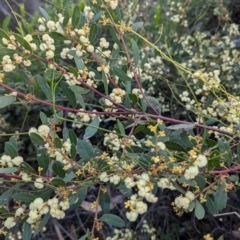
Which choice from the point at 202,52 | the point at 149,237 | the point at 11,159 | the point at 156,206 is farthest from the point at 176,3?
the point at 11,159

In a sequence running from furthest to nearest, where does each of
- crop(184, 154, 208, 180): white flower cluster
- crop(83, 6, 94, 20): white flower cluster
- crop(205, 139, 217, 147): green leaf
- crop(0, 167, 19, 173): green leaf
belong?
crop(83, 6, 94, 20): white flower cluster, crop(205, 139, 217, 147): green leaf, crop(0, 167, 19, 173): green leaf, crop(184, 154, 208, 180): white flower cluster

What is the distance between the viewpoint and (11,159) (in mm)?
895

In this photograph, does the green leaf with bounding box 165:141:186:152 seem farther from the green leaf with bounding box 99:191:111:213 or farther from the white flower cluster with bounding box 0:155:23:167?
the white flower cluster with bounding box 0:155:23:167

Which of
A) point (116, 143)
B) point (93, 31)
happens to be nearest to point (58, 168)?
point (116, 143)

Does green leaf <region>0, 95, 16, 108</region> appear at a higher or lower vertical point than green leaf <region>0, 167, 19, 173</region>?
higher

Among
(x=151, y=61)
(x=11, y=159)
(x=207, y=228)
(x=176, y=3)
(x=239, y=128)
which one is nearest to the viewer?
(x=11, y=159)

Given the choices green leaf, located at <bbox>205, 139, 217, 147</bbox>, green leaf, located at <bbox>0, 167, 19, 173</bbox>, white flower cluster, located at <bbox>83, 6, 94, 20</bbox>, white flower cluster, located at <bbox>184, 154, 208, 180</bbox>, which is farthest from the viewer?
white flower cluster, located at <bbox>83, 6, 94, 20</bbox>

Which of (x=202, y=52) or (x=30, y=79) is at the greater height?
(x=202, y=52)

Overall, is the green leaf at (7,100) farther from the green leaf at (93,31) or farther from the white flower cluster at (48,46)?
the green leaf at (93,31)

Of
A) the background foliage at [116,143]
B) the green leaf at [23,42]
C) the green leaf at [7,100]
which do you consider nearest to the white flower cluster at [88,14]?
the background foliage at [116,143]

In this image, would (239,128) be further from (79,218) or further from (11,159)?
(79,218)

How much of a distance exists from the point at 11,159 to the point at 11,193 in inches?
4.1

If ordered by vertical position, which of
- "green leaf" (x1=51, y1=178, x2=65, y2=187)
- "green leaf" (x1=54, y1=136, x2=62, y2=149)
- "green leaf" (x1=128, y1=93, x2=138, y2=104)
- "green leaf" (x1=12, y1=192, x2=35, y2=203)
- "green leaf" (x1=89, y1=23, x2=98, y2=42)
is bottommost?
"green leaf" (x1=12, y1=192, x2=35, y2=203)

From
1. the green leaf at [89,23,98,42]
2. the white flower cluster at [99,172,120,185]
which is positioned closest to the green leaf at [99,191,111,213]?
the white flower cluster at [99,172,120,185]
